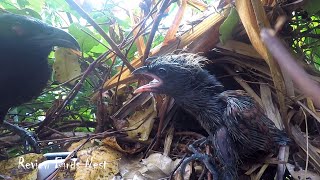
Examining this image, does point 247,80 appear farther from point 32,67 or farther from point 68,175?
point 32,67

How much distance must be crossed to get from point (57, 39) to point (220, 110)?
0.78m

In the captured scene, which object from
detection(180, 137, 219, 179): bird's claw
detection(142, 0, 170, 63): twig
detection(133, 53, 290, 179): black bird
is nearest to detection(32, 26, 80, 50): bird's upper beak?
detection(142, 0, 170, 63): twig

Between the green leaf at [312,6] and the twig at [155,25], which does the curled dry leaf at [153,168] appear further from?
the green leaf at [312,6]

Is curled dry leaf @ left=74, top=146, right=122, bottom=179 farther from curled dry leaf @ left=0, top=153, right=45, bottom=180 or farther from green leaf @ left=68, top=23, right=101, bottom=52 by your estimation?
green leaf @ left=68, top=23, right=101, bottom=52

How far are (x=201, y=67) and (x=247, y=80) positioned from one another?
140 mm

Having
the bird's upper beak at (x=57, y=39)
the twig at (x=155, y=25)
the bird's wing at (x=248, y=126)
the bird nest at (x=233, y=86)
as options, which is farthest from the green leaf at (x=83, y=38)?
the bird's wing at (x=248, y=126)

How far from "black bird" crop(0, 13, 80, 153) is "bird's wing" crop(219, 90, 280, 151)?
0.77 m

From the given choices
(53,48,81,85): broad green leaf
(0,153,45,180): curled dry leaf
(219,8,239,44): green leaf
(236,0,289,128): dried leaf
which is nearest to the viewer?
(236,0,289,128): dried leaf

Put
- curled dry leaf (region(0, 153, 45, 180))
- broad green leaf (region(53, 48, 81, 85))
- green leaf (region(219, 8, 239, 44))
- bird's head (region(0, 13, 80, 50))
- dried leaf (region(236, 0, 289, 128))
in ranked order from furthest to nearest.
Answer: bird's head (region(0, 13, 80, 50)) < broad green leaf (region(53, 48, 81, 85)) < curled dry leaf (region(0, 153, 45, 180)) < green leaf (region(219, 8, 239, 44)) < dried leaf (region(236, 0, 289, 128))

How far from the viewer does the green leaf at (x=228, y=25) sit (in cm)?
81

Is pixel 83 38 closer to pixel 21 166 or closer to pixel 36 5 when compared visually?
pixel 36 5

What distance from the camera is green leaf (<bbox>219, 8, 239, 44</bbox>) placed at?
0.81 metres

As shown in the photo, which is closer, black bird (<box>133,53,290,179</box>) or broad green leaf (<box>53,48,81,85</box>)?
black bird (<box>133,53,290,179</box>)

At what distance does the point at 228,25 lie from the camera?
825 millimetres
